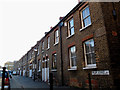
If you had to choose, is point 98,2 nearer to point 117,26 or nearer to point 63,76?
point 117,26

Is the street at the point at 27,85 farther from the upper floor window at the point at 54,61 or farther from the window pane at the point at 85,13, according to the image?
the window pane at the point at 85,13

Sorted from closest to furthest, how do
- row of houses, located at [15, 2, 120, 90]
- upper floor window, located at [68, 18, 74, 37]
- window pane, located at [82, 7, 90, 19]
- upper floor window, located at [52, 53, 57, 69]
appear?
1. row of houses, located at [15, 2, 120, 90]
2. window pane, located at [82, 7, 90, 19]
3. upper floor window, located at [68, 18, 74, 37]
4. upper floor window, located at [52, 53, 57, 69]

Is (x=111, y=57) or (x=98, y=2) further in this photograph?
(x=98, y=2)

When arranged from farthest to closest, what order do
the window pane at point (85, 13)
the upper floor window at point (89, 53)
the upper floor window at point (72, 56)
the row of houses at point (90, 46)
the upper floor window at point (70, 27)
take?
1. the upper floor window at point (70, 27)
2. the upper floor window at point (72, 56)
3. the window pane at point (85, 13)
4. the upper floor window at point (89, 53)
5. the row of houses at point (90, 46)

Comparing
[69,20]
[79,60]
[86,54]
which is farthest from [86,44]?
[69,20]

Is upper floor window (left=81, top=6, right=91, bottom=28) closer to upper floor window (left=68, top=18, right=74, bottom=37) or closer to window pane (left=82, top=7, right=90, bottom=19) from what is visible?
window pane (left=82, top=7, right=90, bottom=19)

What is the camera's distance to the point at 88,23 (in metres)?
9.17

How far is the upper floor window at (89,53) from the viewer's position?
831 cm

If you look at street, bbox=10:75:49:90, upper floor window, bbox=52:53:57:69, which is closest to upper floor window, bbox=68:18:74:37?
upper floor window, bbox=52:53:57:69

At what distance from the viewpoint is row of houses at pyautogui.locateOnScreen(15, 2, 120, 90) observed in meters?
7.00

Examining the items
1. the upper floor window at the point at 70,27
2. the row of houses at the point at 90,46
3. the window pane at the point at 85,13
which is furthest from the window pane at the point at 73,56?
the window pane at the point at 85,13

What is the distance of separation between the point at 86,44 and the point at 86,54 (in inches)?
32.6

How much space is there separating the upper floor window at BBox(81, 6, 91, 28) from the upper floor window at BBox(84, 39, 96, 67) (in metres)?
1.60

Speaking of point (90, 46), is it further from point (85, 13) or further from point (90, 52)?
point (85, 13)
